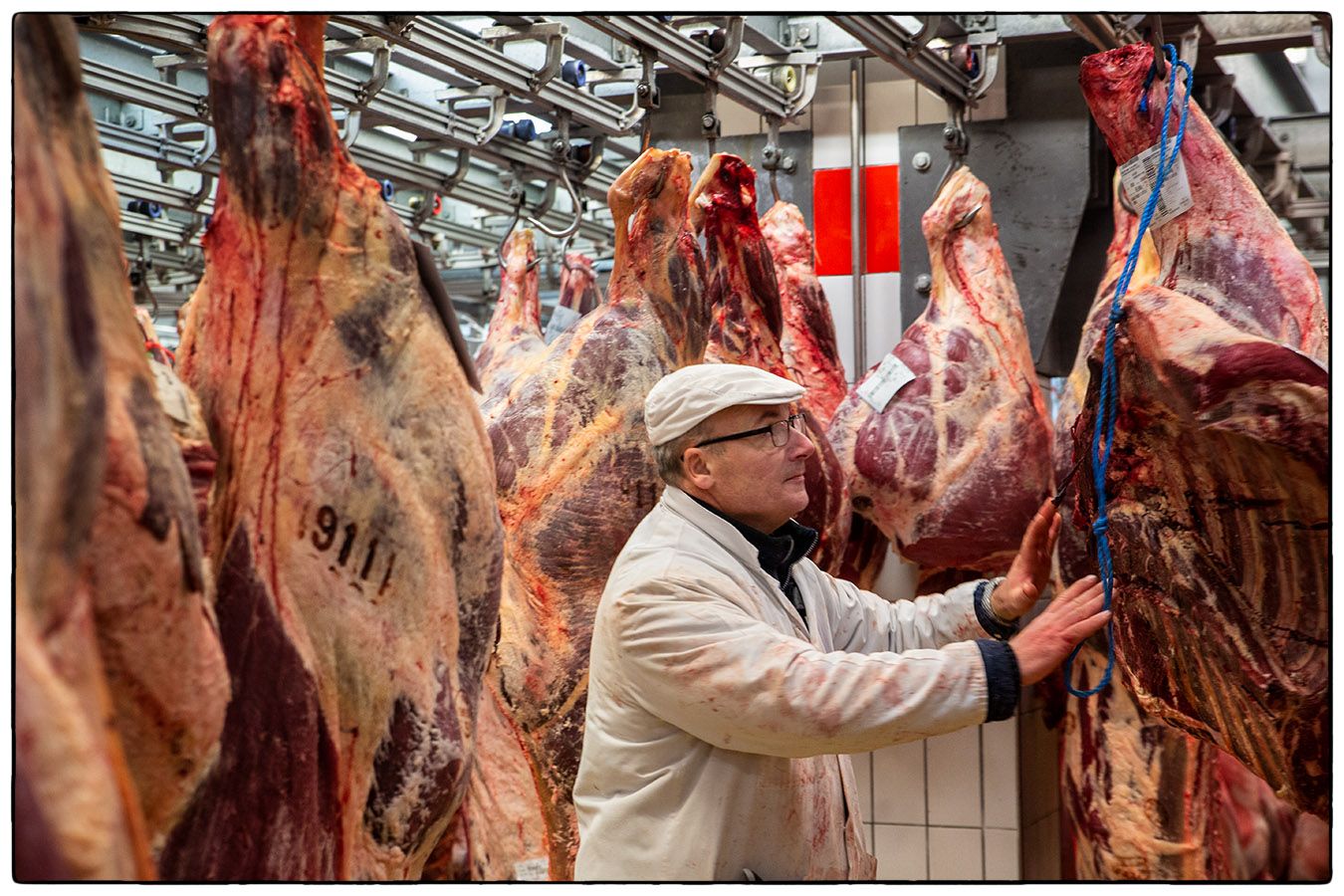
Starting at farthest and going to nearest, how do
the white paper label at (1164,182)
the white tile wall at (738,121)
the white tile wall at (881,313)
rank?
the white tile wall at (738,121)
the white tile wall at (881,313)
the white paper label at (1164,182)

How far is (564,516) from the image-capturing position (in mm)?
3553

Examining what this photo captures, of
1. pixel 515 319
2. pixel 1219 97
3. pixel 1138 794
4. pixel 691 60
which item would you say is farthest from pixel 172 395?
pixel 1219 97

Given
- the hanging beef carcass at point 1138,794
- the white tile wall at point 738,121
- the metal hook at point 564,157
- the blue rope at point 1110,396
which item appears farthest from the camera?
the white tile wall at point 738,121

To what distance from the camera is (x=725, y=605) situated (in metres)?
2.60

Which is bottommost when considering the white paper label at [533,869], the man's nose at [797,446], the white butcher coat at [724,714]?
the white paper label at [533,869]

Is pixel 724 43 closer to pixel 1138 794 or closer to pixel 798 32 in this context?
pixel 798 32

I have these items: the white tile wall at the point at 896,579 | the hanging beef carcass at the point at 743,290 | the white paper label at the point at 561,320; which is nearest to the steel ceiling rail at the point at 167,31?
the hanging beef carcass at the point at 743,290

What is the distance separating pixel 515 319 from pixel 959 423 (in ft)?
5.16

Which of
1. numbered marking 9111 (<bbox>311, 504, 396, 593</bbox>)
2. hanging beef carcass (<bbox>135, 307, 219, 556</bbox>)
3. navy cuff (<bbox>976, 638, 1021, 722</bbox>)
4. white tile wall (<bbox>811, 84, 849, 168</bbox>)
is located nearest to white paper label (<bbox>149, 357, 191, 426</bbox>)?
hanging beef carcass (<bbox>135, 307, 219, 556</bbox>)

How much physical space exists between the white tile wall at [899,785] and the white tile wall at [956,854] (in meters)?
0.09

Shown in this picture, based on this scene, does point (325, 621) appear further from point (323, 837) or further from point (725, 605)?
point (725, 605)

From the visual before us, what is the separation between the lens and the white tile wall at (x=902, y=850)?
A: 15.9 ft

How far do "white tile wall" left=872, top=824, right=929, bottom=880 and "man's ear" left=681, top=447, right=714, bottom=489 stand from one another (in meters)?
2.41

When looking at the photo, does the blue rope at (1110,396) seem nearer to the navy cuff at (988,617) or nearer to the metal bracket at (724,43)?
the navy cuff at (988,617)
